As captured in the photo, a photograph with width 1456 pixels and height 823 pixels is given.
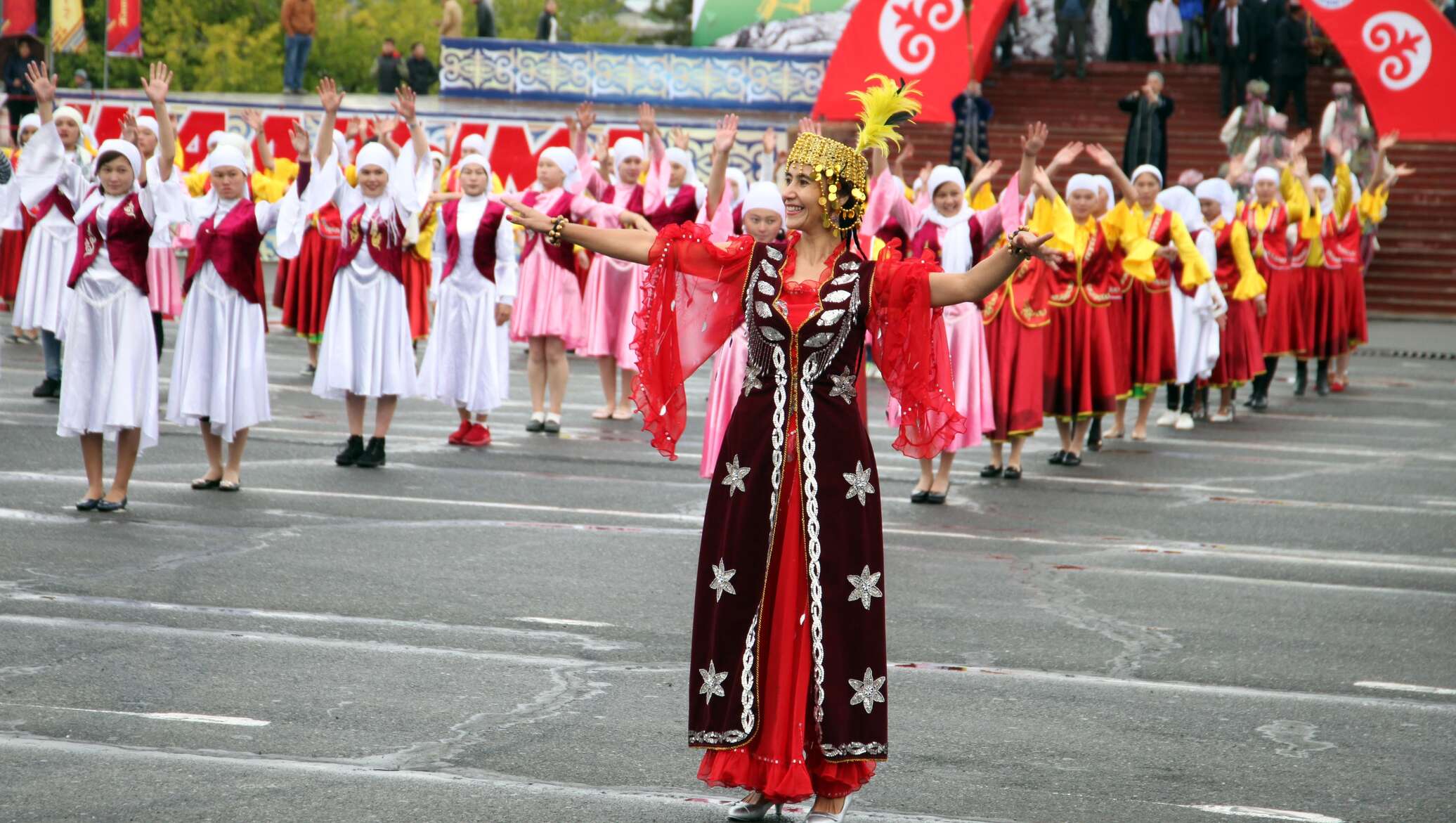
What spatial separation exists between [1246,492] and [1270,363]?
7.19 m

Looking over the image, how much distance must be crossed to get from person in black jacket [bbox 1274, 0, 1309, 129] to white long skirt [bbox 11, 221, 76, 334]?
799 inches

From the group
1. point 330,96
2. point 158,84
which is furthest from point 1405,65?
point 158,84

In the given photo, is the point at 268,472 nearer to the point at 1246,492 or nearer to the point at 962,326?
Answer: the point at 962,326

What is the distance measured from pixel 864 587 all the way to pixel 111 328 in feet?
19.9

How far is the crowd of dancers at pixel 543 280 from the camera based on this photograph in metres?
10.3

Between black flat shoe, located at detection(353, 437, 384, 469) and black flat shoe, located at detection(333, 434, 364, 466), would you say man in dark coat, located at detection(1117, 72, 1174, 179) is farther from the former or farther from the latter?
black flat shoe, located at detection(333, 434, 364, 466)

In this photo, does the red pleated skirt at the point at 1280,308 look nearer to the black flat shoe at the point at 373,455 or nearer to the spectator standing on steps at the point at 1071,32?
the black flat shoe at the point at 373,455

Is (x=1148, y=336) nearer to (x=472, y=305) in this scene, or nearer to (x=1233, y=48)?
(x=472, y=305)

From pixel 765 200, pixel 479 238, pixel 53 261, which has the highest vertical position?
pixel 765 200

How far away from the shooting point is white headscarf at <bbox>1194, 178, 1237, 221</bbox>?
56.7 ft

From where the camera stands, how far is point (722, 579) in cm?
562

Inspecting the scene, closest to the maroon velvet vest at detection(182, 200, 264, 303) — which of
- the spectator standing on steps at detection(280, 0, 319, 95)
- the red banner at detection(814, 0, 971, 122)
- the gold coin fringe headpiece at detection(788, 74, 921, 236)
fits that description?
the gold coin fringe headpiece at detection(788, 74, 921, 236)

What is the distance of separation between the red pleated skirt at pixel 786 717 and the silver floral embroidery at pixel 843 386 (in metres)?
0.31

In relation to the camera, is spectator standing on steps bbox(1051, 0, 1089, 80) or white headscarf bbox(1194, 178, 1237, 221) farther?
spectator standing on steps bbox(1051, 0, 1089, 80)
